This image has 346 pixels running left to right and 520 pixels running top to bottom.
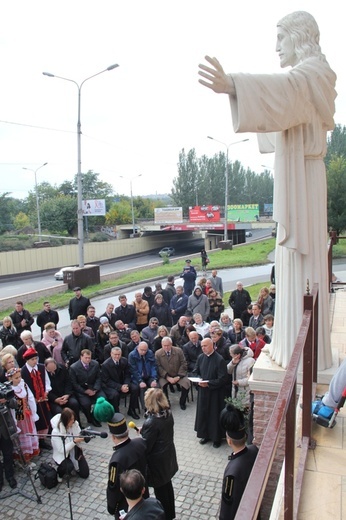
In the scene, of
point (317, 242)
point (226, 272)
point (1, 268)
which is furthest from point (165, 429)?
point (1, 268)

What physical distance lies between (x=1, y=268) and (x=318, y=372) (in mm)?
34643

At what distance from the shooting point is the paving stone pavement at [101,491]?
5.33 m

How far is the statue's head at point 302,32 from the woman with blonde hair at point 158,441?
12.3ft

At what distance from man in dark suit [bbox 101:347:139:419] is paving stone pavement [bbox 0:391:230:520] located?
1.02m

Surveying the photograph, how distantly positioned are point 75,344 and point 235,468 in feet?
17.3

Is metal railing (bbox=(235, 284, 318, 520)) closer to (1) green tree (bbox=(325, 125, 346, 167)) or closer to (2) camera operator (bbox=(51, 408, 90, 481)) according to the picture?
(2) camera operator (bbox=(51, 408, 90, 481))

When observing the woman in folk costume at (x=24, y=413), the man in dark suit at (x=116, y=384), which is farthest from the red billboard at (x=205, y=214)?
the woman in folk costume at (x=24, y=413)

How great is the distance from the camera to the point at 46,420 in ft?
23.3

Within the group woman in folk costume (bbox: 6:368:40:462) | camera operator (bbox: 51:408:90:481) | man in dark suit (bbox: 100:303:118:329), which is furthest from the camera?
man in dark suit (bbox: 100:303:118:329)

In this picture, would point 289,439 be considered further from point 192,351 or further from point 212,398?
point 192,351

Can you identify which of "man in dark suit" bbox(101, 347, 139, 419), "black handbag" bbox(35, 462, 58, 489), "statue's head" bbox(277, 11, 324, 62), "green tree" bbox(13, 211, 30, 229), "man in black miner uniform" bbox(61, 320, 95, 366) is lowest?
"black handbag" bbox(35, 462, 58, 489)

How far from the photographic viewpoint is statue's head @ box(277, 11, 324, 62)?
4.39 m

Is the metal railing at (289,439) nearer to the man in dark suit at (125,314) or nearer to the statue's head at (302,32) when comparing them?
the statue's head at (302,32)

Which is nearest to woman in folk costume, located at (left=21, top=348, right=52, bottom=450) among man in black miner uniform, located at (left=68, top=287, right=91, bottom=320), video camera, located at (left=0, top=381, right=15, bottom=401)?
video camera, located at (left=0, top=381, right=15, bottom=401)
